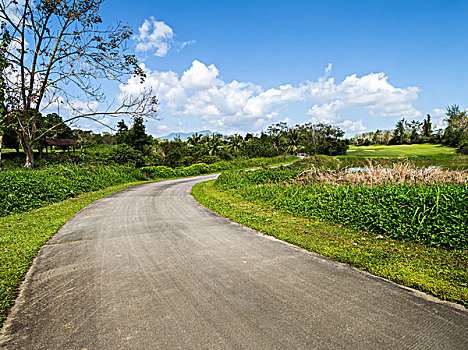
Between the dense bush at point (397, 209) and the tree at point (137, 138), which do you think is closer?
the dense bush at point (397, 209)

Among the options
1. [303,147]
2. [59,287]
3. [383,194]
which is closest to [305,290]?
[59,287]

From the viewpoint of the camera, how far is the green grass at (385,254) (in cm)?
319

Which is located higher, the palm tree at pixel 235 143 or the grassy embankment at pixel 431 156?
the palm tree at pixel 235 143

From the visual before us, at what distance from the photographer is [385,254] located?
4137mm

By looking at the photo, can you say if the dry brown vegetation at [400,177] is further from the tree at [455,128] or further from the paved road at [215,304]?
the tree at [455,128]

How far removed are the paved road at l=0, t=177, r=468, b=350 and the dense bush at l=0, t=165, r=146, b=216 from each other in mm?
6167

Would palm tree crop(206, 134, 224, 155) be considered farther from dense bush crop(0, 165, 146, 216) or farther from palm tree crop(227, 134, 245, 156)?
dense bush crop(0, 165, 146, 216)

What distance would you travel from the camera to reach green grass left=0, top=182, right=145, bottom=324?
3.34 m

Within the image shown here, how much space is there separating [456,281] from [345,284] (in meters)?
1.39

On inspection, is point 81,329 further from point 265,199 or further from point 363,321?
point 265,199

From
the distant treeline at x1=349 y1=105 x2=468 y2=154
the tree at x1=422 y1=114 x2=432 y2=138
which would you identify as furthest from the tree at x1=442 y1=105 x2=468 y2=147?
the tree at x1=422 y1=114 x2=432 y2=138

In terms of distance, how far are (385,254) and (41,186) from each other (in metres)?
12.1

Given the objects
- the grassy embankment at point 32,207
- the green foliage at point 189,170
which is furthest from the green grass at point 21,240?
the green foliage at point 189,170

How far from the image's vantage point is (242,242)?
5.03 meters
